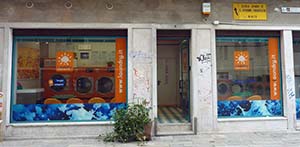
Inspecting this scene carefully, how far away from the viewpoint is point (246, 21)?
6836 mm

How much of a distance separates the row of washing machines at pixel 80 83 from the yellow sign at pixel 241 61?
3.69 metres

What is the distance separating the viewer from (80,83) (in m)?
6.68

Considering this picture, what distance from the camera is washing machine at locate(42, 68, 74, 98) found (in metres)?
6.57

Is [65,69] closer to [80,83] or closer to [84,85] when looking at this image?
[80,83]

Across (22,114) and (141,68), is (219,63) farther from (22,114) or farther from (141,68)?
(22,114)

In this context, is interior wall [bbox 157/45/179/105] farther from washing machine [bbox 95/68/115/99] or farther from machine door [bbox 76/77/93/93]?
machine door [bbox 76/77/93/93]

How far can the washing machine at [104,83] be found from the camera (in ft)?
21.9

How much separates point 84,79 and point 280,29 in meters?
5.89

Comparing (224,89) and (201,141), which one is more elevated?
(224,89)

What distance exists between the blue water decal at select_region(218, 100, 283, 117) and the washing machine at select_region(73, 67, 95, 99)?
3.76m

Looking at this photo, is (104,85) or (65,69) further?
(104,85)

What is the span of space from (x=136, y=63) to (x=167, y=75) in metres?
4.70

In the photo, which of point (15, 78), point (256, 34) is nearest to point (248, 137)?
point (256, 34)

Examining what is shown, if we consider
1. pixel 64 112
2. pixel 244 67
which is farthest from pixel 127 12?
pixel 244 67
